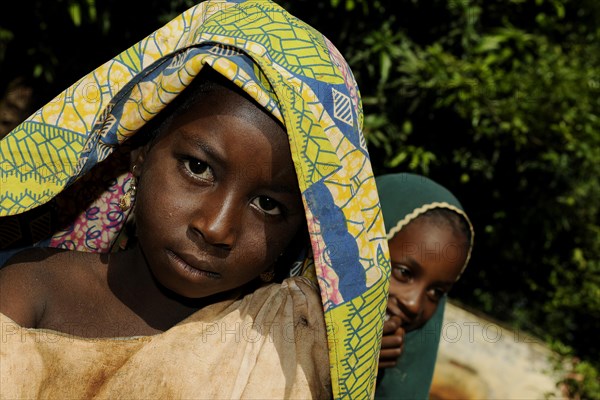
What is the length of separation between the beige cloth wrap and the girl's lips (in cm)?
16

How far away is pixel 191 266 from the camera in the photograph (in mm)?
1640

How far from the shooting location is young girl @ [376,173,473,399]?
254 cm

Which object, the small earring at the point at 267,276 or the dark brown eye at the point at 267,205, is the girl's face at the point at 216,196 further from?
the small earring at the point at 267,276

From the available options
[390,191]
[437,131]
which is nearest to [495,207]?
[437,131]

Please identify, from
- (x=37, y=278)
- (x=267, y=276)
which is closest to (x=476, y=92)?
(x=267, y=276)

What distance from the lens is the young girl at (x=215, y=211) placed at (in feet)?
5.08

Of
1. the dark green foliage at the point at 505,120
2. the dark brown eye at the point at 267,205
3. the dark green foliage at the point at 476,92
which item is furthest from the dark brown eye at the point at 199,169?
the dark green foliage at the point at 505,120

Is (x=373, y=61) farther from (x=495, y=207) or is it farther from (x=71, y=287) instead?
(x=71, y=287)

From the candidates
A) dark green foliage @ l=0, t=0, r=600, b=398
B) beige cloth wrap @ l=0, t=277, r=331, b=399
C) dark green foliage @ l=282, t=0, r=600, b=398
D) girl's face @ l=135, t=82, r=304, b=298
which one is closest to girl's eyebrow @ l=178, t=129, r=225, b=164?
girl's face @ l=135, t=82, r=304, b=298

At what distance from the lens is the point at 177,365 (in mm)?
1672

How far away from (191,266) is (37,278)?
38 centimetres

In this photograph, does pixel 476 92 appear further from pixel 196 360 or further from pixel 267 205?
pixel 196 360

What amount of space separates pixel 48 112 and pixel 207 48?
0.38 meters

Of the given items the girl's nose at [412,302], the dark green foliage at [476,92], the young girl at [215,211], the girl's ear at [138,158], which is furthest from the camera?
the dark green foliage at [476,92]
